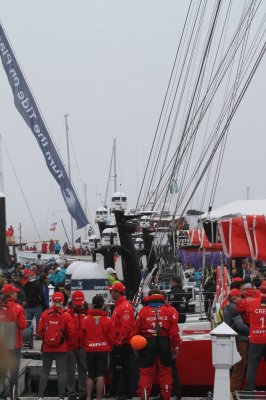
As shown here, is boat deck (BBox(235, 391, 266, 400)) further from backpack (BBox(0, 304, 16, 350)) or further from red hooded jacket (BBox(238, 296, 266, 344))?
backpack (BBox(0, 304, 16, 350))

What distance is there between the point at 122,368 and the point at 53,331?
1.30 meters

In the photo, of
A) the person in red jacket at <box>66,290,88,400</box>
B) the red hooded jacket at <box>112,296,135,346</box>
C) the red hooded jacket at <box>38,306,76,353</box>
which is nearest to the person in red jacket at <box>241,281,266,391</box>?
the red hooded jacket at <box>112,296,135,346</box>

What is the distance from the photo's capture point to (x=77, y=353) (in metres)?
13.3

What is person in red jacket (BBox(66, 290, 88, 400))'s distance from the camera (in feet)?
42.4

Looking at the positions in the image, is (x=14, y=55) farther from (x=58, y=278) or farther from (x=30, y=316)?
(x=30, y=316)

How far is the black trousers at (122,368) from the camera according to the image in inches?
512

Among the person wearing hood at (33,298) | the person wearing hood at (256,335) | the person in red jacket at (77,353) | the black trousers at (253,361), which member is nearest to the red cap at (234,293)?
the person wearing hood at (256,335)

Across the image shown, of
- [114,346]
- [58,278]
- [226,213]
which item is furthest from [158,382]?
[58,278]

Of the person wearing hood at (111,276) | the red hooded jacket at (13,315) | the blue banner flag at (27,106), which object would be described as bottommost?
the red hooded jacket at (13,315)

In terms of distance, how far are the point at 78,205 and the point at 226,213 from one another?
11.6m

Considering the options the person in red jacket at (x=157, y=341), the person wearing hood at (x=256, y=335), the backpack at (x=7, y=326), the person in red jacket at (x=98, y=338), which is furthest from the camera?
the person in red jacket at (x=98, y=338)

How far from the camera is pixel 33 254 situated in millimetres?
Result: 61875

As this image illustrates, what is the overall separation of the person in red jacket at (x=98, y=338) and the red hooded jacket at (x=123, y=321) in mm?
188

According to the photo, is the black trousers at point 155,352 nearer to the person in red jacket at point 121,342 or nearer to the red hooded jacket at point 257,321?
the person in red jacket at point 121,342
